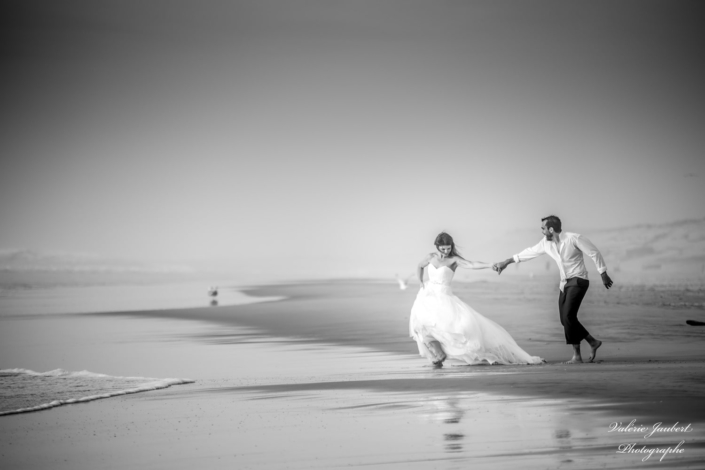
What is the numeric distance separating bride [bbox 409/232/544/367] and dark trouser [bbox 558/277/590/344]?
0.62 metres

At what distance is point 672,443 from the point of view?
5887mm

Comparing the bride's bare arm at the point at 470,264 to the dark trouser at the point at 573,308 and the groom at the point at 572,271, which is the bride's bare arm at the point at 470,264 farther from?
the dark trouser at the point at 573,308

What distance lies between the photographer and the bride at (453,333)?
11.1 meters

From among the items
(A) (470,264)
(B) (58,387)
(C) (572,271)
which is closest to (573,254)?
(C) (572,271)

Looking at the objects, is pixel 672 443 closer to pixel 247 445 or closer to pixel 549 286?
pixel 247 445

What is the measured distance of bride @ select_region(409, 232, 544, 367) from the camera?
11.1 meters

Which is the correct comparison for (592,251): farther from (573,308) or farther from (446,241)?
(446,241)

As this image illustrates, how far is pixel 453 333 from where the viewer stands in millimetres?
11109

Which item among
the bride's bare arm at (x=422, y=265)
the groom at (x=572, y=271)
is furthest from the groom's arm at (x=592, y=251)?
the bride's bare arm at (x=422, y=265)

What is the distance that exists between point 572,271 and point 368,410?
16.7 ft

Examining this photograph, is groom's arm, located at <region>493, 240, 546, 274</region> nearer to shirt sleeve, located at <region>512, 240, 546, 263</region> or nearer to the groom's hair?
shirt sleeve, located at <region>512, 240, 546, 263</region>

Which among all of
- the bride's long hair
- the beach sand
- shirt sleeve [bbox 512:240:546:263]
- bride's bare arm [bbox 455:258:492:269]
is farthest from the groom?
the bride's long hair

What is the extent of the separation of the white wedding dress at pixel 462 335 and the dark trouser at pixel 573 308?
24.4 inches

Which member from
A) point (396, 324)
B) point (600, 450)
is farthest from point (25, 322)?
point (600, 450)
